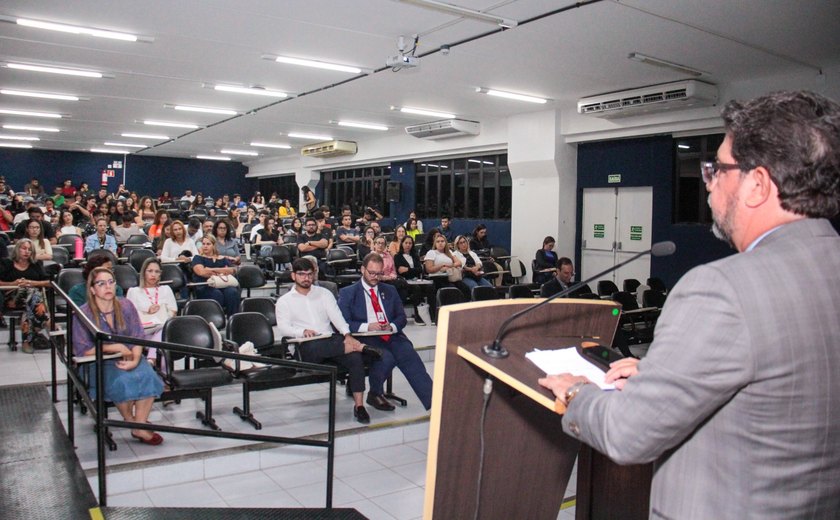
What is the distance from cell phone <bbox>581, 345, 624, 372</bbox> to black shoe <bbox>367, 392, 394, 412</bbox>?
367 cm

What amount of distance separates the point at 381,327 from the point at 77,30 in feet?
16.4

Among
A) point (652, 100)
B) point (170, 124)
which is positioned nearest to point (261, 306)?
point (652, 100)

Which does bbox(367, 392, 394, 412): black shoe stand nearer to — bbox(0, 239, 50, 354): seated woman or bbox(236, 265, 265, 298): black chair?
bbox(236, 265, 265, 298): black chair

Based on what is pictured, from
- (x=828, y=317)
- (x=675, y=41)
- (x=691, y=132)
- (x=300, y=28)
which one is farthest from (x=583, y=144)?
(x=828, y=317)

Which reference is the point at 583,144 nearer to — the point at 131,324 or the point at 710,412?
the point at 131,324

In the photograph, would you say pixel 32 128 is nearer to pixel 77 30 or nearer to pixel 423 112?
pixel 423 112

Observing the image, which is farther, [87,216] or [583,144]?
[87,216]

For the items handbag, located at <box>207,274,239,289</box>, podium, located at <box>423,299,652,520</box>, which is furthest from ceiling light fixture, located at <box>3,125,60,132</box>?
podium, located at <box>423,299,652,520</box>

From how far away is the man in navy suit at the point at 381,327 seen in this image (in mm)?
5262

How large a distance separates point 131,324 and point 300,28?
3.87 m

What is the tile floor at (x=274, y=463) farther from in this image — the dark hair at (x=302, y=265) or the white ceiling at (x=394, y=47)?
the white ceiling at (x=394, y=47)

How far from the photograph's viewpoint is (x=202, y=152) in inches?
910

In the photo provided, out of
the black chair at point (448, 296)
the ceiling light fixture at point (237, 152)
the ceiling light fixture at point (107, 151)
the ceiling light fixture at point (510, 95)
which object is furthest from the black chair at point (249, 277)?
the ceiling light fixture at point (107, 151)

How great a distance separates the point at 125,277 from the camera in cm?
743
